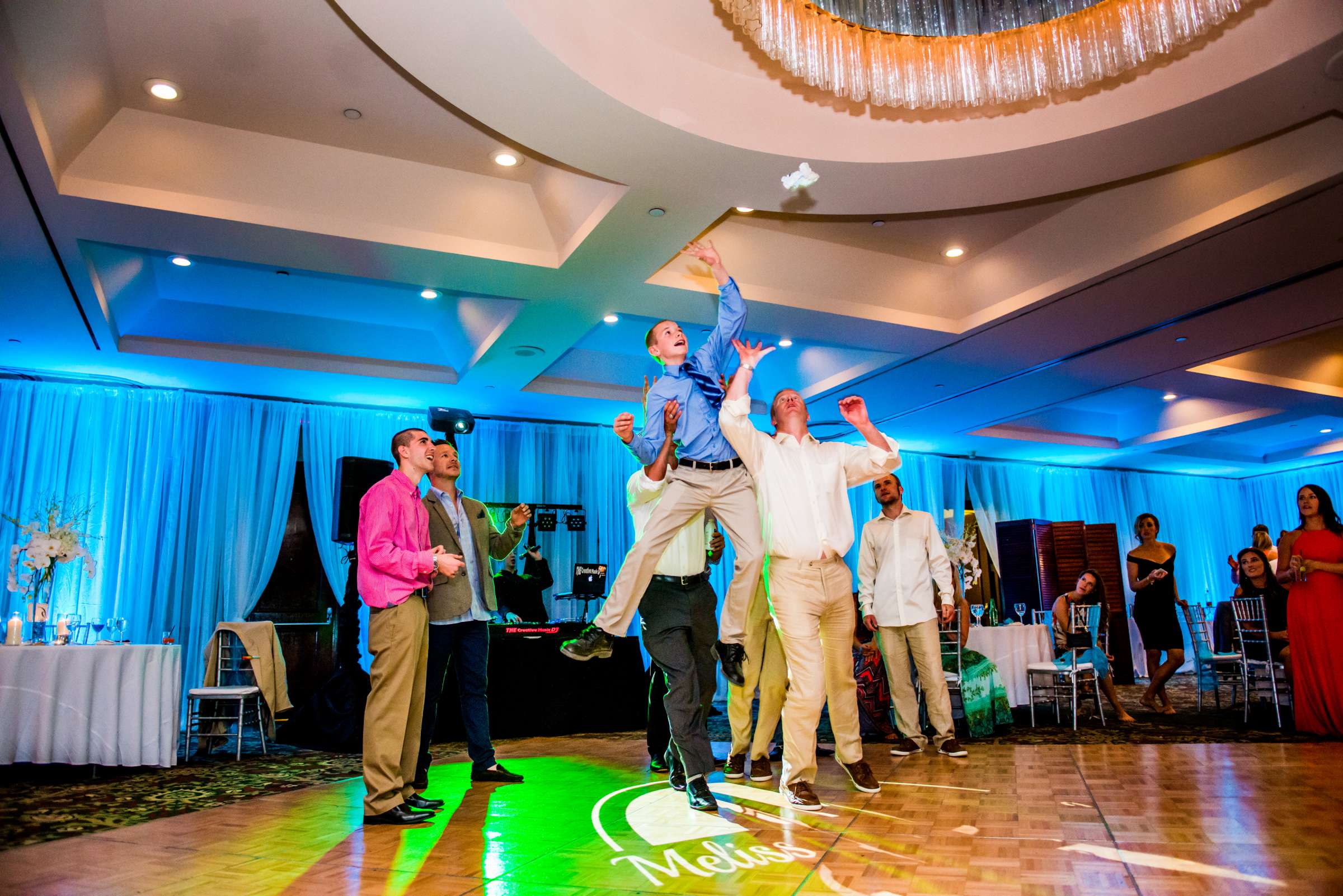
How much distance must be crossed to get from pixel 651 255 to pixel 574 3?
2.04 m

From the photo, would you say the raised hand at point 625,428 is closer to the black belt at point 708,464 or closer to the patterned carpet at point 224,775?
the black belt at point 708,464

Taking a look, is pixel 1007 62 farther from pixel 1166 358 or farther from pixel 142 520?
pixel 142 520

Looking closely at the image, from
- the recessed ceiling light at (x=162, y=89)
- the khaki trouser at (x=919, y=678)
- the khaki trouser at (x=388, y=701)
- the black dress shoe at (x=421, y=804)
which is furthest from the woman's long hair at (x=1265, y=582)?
the recessed ceiling light at (x=162, y=89)

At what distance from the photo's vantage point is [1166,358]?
8188 mm

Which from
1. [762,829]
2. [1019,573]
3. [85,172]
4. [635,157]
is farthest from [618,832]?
[1019,573]

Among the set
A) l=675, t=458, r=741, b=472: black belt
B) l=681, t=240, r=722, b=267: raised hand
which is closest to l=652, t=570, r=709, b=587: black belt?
l=675, t=458, r=741, b=472: black belt

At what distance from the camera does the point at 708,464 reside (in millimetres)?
3666

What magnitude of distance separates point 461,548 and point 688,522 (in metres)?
1.42

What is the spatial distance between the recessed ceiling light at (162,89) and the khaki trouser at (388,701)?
3.35 metres

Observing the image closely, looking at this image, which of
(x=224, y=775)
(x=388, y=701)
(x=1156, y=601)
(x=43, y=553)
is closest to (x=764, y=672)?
(x=388, y=701)

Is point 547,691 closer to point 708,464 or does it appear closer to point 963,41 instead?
point 708,464

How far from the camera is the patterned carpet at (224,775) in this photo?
386 cm

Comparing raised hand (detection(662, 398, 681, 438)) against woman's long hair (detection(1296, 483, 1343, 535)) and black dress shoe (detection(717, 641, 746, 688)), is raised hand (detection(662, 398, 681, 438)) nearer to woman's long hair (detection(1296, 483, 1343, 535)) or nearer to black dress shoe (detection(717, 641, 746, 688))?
black dress shoe (detection(717, 641, 746, 688))

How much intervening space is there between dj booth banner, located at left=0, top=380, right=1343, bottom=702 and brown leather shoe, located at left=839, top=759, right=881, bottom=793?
6.40 m
